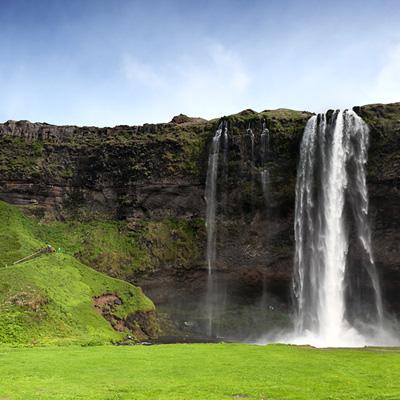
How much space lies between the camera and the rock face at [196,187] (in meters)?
56.4

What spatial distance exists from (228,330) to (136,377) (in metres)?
37.9

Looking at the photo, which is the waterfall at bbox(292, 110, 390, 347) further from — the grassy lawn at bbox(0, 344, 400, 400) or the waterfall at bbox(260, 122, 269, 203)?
the grassy lawn at bbox(0, 344, 400, 400)

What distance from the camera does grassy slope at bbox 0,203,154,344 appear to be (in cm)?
3612

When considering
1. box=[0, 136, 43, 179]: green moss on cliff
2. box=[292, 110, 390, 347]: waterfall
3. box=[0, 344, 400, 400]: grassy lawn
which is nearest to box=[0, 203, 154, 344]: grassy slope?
box=[0, 344, 400, 400]: grassy lawn

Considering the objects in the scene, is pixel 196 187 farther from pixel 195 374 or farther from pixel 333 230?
pixel 195 374

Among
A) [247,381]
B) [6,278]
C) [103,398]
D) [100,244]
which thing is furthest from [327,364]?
[100,244]

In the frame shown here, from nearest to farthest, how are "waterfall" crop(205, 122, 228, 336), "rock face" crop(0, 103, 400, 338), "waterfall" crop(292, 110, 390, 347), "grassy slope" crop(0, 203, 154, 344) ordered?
"grassy slope" crop(0, 203, 154, 344) → "waterfall" crop(292, 110, 390, 347) → "rock face" crop(0, 103, 400, 338) → "waterfall" crop(205, 122, 228, 336)

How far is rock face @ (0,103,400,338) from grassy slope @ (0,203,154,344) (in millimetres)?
11491

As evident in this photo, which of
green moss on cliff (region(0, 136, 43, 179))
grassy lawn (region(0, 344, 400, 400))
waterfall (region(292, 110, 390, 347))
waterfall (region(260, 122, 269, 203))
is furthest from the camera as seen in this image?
green moss on cliff (region(0, 136, 43, 179))

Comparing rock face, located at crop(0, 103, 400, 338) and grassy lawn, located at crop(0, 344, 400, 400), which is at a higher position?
rock face, located at crop(0, 103, 400, 338)

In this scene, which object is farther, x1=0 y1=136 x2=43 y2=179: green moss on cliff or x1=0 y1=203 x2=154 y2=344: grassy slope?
x1=0 y1=136 x2=43 y2=179: green moss on cliff

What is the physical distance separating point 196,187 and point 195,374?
154 ft

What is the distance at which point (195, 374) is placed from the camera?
21.1 m

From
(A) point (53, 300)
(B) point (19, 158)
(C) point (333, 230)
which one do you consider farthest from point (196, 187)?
(A) point (53, 300)
